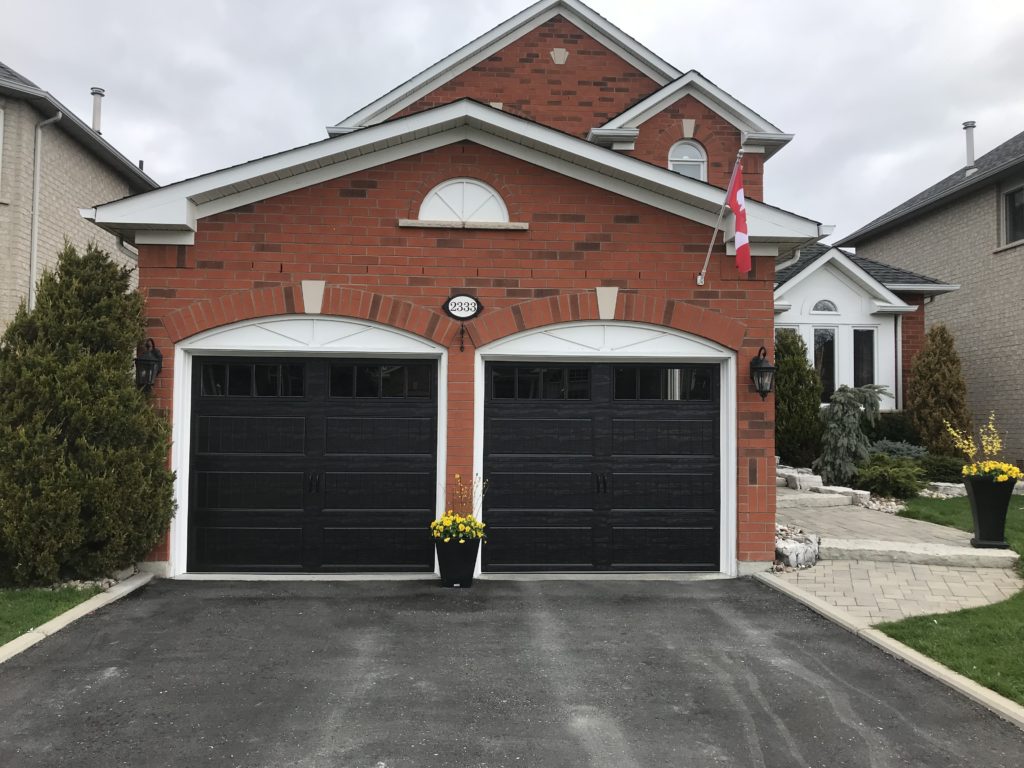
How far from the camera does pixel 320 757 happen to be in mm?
3896

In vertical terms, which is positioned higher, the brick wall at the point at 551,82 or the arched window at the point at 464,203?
the brick wall at the point at 551,82

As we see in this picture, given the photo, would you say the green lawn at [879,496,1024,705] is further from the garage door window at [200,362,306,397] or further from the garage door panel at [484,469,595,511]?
the garage door window at [200,362,306,397]

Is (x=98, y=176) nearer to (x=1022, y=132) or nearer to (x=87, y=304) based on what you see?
(x=87, y=304)

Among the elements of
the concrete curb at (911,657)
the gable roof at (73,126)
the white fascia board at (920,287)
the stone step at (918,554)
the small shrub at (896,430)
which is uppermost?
the gable roof at (73,126)

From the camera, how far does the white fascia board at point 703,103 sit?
14.0 metres

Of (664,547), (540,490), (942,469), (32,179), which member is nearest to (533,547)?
(540,490)

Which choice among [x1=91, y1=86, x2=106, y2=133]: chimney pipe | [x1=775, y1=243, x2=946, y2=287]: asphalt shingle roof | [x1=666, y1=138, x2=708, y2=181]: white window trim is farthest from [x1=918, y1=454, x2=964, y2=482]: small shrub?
[x1=91, y1=86, x2=106, y2=133]: chimney pipe

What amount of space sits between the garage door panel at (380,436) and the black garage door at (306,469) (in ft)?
0.04

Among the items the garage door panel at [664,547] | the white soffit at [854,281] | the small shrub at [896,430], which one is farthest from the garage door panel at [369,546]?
the small shrub at [896,430]

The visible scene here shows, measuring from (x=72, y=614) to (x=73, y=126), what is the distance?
10.1m

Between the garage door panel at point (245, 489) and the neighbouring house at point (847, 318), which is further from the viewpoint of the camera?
the neighbouring house at point (847, 318)

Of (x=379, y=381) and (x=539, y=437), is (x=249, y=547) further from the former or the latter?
(x=539, y=437)

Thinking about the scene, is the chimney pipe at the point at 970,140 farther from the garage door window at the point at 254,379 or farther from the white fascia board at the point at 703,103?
the garage door window at the point at 254,379

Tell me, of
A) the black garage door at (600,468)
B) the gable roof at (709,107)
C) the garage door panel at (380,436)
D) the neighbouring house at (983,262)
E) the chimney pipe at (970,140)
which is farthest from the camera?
the chimney pipe at (970,140)
